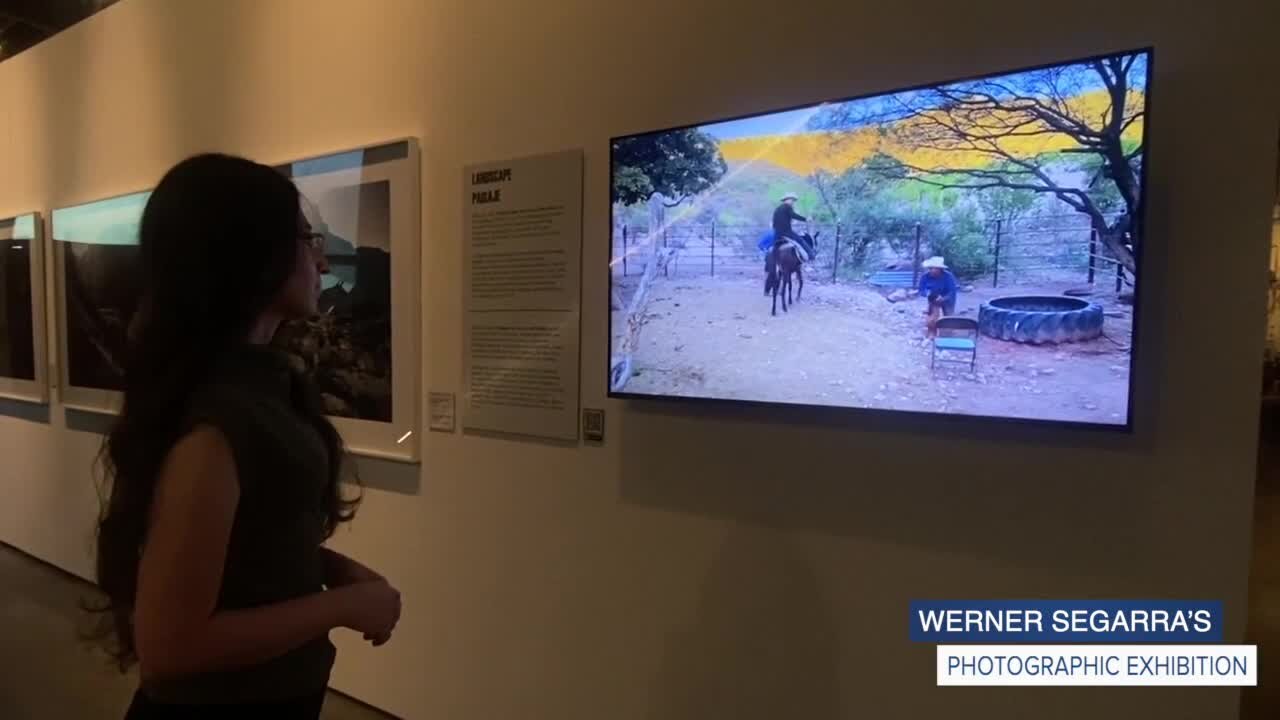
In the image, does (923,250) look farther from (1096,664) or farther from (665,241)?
(1096,664)

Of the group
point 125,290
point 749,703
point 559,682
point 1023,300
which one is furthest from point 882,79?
point 125,290

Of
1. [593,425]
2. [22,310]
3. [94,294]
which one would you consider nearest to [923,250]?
[593,425]

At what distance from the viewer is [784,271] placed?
166 cm

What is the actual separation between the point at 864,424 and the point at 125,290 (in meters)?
3.64

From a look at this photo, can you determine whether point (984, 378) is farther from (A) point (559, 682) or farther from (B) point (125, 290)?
(B) point (125, 290)

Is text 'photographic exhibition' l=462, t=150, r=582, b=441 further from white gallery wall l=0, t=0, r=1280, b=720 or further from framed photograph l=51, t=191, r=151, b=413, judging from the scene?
framed photograph l=51, t=191, r=151, b=413

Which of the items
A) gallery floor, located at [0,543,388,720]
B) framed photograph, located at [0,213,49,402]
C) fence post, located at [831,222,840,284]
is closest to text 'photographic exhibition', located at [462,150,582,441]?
fence post, located at [831,222,840,284]

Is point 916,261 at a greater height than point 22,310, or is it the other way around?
point 916,261

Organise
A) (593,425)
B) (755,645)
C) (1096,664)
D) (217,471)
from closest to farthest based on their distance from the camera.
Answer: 1. (217,471)
2. (1096,664)
3. (755,645)
4. (593,425)

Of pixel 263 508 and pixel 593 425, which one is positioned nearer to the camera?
pixel 263 508

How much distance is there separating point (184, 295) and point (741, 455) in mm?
1312

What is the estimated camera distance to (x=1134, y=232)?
128 cm

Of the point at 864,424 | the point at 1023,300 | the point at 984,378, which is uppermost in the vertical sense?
the point at 1023,300

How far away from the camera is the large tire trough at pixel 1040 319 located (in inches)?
52.4
